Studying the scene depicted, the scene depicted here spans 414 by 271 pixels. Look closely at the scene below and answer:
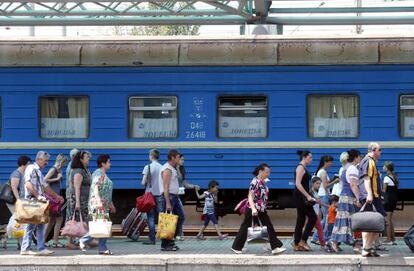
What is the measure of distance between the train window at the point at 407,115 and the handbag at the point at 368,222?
17.2 ft

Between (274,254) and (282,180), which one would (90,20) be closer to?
(282,180)

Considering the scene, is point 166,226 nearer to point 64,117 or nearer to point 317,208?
point 317,208

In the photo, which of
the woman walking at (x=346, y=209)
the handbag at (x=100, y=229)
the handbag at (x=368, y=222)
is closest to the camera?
the handbag at (x=368, y=222)

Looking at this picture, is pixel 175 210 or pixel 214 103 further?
pixel 214 103

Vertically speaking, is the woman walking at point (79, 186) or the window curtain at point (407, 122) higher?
the window curtain at point (407, 122)

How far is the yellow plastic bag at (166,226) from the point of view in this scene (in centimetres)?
1316

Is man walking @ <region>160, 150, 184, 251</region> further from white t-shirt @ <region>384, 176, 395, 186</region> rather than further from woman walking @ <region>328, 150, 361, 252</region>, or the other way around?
white t-shirt @ <region>384, 176, 395, 186</region>

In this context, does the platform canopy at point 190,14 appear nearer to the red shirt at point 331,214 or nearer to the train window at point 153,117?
the train window at point 153,117

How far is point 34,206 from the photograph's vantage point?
494 inches

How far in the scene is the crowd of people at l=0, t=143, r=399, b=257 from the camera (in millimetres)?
12742

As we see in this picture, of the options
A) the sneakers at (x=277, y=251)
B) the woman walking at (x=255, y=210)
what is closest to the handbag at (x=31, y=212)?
the woman walking at (x=255, y=210)

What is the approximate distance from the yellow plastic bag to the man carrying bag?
1.60 meters

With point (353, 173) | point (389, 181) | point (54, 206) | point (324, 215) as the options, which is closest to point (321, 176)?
point (324, 215)

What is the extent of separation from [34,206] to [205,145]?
536 cm
